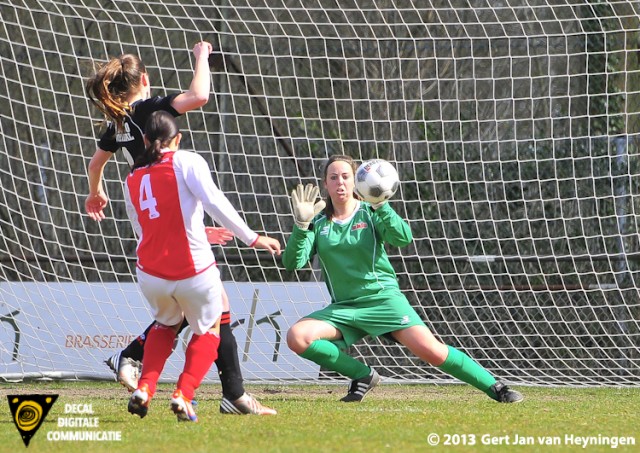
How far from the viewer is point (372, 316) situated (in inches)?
222

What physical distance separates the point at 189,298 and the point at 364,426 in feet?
2.98

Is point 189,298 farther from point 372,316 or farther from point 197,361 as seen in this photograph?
point 372,316

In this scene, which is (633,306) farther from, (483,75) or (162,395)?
(162,395)

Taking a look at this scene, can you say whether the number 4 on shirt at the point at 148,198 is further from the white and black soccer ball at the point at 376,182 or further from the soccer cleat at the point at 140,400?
the white and black soccer ball at the point at 376,182

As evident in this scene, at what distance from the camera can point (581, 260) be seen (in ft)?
28.7

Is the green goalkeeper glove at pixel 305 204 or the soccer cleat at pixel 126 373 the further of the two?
the green goalkeeper glove at pixel 305 204

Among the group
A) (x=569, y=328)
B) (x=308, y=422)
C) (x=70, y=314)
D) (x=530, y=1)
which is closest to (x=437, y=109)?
(x=530, y=1)

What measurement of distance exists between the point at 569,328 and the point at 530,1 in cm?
316

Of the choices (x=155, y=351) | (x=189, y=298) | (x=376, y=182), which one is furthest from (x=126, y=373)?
(x=376, y=182)

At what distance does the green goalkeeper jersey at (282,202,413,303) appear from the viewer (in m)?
5.67

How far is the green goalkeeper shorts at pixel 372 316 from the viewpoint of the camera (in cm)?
562

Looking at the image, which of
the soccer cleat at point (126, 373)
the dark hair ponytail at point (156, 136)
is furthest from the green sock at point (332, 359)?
the dark hair ponytail at point (156, 136)

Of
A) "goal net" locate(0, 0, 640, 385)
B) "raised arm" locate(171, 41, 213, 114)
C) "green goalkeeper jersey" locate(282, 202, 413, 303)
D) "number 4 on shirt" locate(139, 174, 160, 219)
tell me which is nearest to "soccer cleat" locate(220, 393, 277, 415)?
"number 4 on shirt" locate(139, 174, 160, 219)

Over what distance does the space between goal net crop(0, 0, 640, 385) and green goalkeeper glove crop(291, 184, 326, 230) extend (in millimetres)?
2801
